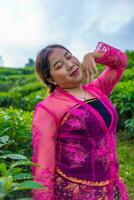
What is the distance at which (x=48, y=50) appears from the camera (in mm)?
2756

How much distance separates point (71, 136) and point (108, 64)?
0.63m

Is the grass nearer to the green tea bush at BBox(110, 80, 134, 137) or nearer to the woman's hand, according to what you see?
the green tea bush at BBox(110, 80, 134, 137)

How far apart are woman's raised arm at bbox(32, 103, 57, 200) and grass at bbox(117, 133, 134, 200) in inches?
114

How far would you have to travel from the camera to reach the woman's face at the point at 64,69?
2.72m

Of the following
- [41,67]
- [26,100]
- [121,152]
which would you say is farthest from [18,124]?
[26,100]

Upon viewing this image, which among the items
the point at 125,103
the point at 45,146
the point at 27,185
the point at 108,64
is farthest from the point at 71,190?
the point at 125,103

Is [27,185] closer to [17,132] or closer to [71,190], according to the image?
[71,190]

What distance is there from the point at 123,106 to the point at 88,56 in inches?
194

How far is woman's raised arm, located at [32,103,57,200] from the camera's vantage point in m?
2.59

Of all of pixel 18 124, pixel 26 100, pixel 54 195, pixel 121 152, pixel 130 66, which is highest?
pixel 130 66

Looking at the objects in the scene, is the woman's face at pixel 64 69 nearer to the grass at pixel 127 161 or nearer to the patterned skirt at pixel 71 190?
the patterned skirt at pixel 71 190

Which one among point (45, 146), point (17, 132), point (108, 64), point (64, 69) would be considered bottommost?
point (45, 146)

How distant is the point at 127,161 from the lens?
6.79 m

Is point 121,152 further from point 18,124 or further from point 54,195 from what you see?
point 54,195
